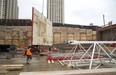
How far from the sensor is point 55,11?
5374 inches

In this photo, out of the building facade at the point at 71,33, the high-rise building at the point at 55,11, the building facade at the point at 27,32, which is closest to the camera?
the building facade at the point at 27,32

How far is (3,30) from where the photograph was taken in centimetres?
4984

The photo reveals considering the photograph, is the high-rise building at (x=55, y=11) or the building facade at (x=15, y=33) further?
the high-rise building at (x=55, y=11)

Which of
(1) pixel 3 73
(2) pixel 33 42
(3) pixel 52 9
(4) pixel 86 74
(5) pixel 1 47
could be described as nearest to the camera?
(4) pixel 86 74

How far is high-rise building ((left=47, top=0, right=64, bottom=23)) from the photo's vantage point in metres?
133

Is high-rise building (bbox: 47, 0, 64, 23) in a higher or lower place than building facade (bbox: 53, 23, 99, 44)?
higher

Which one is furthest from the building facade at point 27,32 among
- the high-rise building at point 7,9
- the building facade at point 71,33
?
the high-rise building at point 7,9

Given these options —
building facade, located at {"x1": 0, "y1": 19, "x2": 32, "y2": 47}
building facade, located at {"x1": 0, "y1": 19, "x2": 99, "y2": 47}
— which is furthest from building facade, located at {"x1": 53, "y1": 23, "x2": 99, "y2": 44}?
building facade, located at {"x1": 0, "y1": 19, "x2": 32, "y2": 47}

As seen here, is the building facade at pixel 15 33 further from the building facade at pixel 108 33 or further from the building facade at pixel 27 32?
the building facade at pixel 108 33

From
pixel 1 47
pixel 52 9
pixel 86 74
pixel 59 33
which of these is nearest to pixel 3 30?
pixel 59 33

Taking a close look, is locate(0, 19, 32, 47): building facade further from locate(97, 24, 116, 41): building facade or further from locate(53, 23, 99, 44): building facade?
locate(97, 24, 116, 41): building facade

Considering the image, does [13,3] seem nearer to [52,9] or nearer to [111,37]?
[52,9]

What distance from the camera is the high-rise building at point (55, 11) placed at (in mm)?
132850

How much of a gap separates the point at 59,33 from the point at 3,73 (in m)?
44.2
